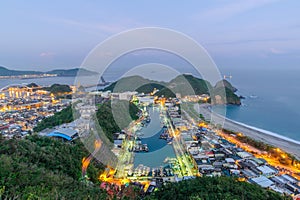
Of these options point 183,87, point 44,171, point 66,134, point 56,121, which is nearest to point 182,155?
point 66,134

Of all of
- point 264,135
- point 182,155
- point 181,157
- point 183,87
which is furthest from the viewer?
point 183,87

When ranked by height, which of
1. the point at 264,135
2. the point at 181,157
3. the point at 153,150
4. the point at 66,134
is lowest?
the point at 153,150

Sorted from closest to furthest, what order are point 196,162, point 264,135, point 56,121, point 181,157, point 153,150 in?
point 196,162
point 181,157
point 153,150
point 56,121
point 264,135

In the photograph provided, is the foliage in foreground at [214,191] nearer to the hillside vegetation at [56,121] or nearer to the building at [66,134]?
the building at [66,134]

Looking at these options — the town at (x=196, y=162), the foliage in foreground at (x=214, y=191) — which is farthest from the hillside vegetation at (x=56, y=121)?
the foliage in foreground at (x=214, y=191)

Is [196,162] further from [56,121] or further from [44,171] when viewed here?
[56,121]

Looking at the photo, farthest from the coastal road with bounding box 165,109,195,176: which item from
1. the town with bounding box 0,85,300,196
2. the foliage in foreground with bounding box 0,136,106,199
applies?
the foliage in foreground with bounding box 0,136,106,199

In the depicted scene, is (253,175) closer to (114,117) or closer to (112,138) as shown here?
(112,138)
